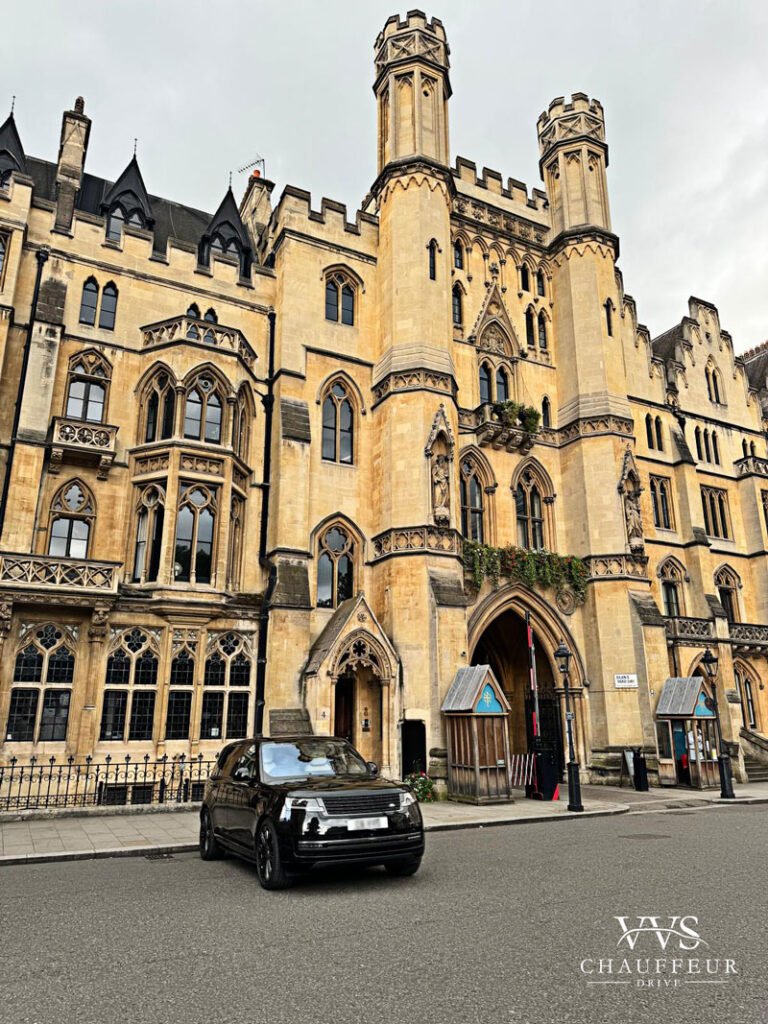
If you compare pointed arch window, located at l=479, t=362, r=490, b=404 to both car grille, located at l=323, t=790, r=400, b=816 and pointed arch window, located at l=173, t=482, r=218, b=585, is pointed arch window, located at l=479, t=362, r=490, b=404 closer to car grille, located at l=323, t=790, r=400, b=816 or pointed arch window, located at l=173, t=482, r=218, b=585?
pointed arch window, located at l=173, t=482, r=218, b=585

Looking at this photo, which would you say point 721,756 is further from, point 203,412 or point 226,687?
point 203,412

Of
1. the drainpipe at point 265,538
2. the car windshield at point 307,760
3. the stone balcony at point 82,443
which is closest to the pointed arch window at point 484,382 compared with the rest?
the drainpipe at point 265,538

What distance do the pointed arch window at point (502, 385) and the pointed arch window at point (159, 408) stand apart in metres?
12.0

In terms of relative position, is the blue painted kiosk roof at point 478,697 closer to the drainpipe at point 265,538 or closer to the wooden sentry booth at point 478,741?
the wooden sentry booth at point 478,741

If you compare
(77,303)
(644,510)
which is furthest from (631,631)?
(77,303)

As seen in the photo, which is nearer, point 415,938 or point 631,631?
point 415,938

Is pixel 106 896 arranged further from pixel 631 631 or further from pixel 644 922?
pixel 631 631

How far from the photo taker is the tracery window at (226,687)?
18.2m

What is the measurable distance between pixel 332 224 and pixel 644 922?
22883 mm

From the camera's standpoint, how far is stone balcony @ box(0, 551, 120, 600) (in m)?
16.1

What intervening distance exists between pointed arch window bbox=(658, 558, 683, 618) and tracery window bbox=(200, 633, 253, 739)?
16943mm

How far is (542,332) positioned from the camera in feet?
90.8

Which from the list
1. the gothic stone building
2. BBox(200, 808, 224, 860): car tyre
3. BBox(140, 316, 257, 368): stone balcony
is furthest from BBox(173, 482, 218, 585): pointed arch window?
BBox(200, 808, 224, 860): car tyre

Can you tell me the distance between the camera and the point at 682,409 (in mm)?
30453
